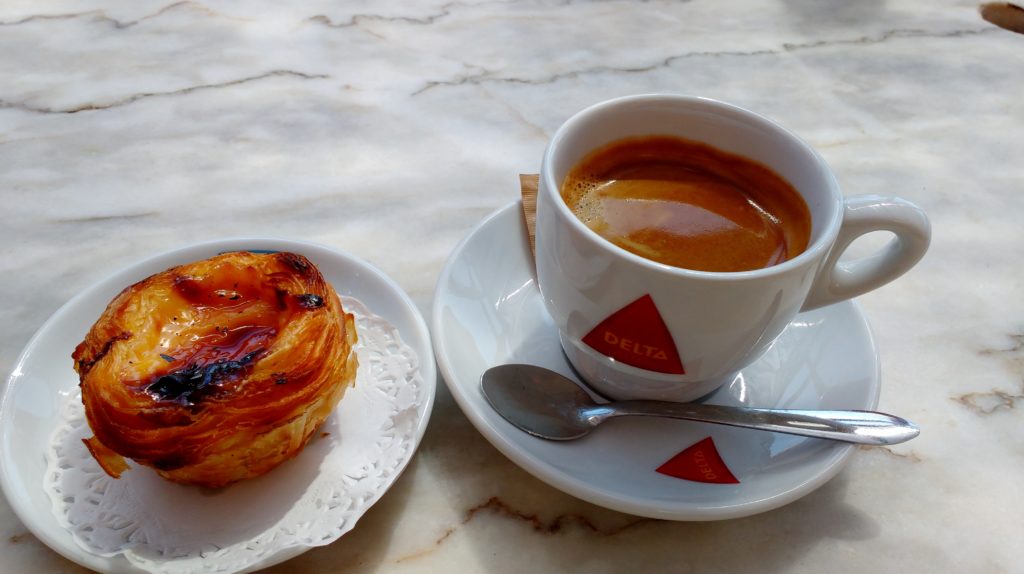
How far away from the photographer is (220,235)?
1.10m

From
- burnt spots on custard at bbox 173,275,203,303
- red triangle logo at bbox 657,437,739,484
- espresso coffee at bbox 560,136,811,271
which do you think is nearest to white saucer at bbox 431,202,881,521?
red triangle logo at bbox 657,437,739,484

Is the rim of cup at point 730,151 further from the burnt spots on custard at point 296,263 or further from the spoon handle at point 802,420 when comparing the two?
the burnt spots on custard at point 296,263

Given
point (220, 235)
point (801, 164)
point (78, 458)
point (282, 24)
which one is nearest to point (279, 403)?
point (78, 458)

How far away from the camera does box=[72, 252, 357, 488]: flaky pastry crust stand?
0.67 meters

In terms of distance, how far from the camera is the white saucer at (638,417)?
28.5 inches

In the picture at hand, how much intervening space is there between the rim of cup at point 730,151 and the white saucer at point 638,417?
0.16 metres

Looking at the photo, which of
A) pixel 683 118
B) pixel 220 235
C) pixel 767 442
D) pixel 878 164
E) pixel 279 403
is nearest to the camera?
pixel 279 403

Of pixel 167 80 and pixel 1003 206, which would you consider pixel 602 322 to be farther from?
pixel 167 80

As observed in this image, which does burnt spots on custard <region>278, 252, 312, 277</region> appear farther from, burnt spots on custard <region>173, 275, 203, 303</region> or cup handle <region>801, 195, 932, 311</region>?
cup handle <region>801, 195, 932, 311</region>

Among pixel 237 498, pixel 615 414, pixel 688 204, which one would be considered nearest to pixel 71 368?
pixel 237 498

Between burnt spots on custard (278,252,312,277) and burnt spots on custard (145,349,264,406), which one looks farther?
burnt spots on custard (278,252,312,277)

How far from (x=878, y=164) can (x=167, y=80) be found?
1313mm

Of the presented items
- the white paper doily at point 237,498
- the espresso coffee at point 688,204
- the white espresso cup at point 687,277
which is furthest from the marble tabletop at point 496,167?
the espresso coffee at point 688,204

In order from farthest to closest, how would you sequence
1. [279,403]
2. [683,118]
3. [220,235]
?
1. [220,235]
2. [683,118]
3. [279,403]
